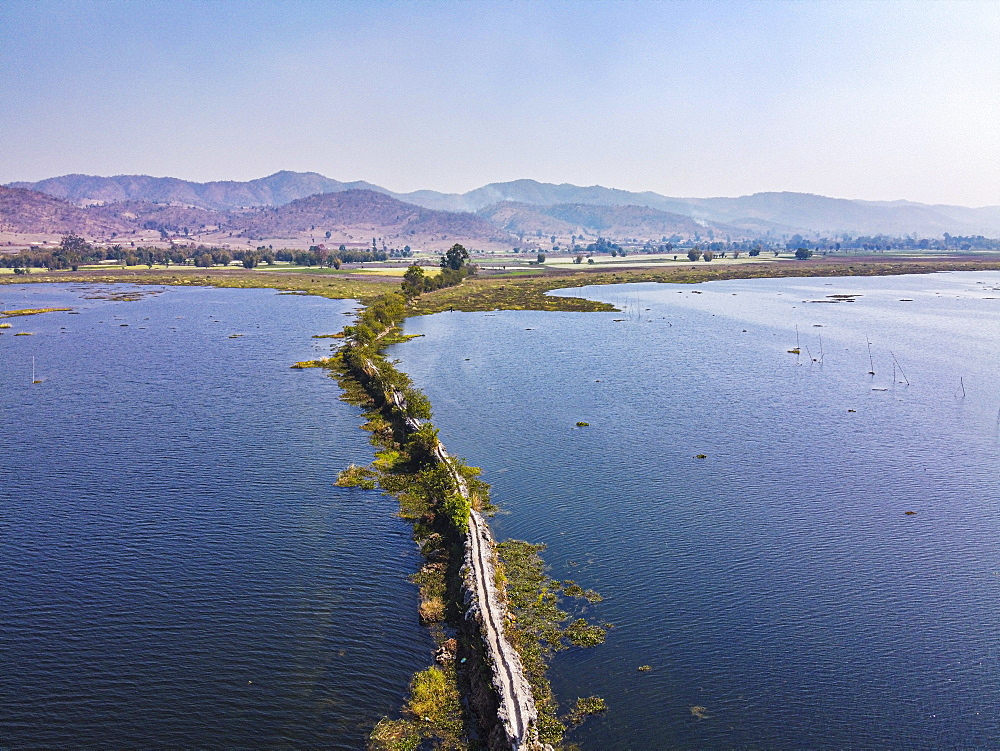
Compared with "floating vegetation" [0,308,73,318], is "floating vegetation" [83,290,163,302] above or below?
above

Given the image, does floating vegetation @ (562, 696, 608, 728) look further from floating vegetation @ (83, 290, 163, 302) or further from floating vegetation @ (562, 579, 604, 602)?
floating vegetation @ (83, 290, 163, 302)

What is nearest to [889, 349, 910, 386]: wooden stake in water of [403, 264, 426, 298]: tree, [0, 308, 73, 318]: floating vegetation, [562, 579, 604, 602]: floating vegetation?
[562, 579, 604, 602]: floating vegetation

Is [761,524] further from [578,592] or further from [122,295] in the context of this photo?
[122,295]

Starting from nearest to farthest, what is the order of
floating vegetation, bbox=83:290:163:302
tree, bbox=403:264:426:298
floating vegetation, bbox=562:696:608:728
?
floating vegetation, bbox=562:696:608:728 < tree, bbox=403:264:426:298 < floating vegetation, bbox=83:290:163:302

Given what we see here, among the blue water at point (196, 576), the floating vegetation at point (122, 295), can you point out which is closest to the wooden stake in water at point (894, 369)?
the blue water at point (196, 576)

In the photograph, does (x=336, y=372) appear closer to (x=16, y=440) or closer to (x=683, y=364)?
(x=16, y=440)

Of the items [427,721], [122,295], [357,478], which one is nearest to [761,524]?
[427,721]
